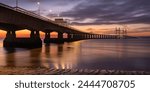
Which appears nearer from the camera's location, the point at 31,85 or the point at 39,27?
the point at 31,85

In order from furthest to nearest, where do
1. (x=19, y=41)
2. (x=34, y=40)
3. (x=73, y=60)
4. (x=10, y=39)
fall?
(x=34, y=40)
(x=19, y=41)
(x=10, y=39)
(x=73, y=60)

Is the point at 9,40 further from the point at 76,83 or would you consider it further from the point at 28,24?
the point at 76,83

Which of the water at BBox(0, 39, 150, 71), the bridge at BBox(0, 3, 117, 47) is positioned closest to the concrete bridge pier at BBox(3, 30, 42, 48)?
the bridge at BBox(0, 3, 117, 47)

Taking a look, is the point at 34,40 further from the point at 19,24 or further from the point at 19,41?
the point at 19,24

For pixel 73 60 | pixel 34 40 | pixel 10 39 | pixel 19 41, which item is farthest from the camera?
pixel 34 40

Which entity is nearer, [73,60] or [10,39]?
[73,60]

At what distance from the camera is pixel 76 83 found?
14703 mm

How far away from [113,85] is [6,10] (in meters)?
30.7

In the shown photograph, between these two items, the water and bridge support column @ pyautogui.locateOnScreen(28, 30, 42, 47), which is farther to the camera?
bridge support column @ pyautogui.locateOnScreen(28, 30, 42, 47)

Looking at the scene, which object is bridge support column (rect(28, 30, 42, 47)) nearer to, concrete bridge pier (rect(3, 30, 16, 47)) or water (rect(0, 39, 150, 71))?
concrete bridge pier (rect(3, 30, 16, 47))

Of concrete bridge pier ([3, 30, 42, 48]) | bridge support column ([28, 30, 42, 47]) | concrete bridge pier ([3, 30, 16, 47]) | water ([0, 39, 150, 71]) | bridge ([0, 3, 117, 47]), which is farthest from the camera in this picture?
bridge support column ([28, 30, 42, 47])

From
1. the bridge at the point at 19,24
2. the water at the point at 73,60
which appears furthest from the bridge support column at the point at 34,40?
the water at the point at 73,60

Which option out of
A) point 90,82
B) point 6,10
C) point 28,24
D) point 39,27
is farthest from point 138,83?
point 39,27

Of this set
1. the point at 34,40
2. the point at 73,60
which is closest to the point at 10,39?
the point at 34,40
